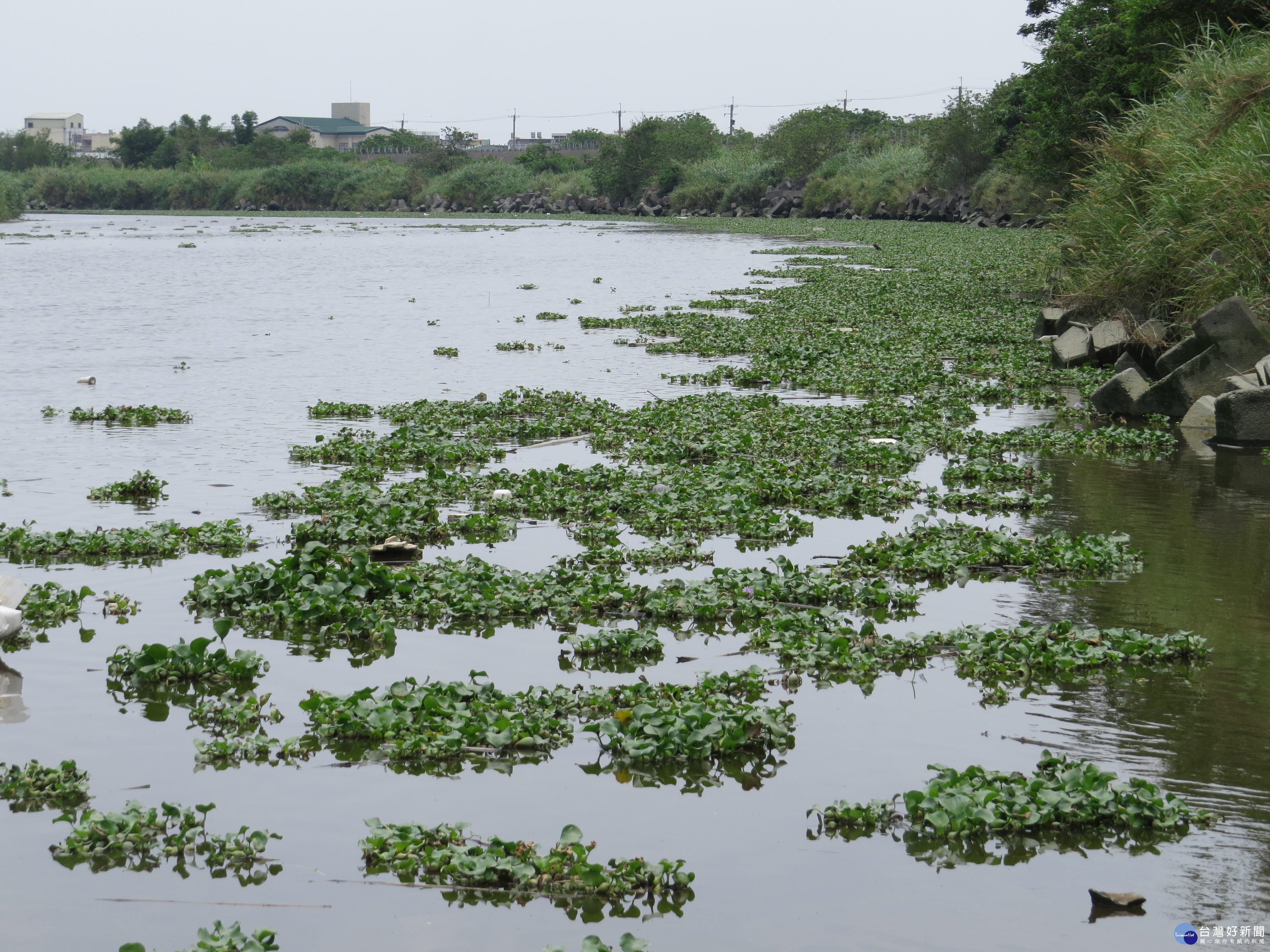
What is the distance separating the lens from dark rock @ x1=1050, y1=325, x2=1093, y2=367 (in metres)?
19.3

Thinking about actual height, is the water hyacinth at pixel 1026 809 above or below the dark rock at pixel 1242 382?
below

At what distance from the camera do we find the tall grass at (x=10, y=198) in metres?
98.4

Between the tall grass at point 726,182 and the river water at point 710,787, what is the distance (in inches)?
3993

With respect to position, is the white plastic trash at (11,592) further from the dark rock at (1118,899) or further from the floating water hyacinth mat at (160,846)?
the dark rock at (1118,899)

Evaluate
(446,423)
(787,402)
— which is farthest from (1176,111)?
(446,423)

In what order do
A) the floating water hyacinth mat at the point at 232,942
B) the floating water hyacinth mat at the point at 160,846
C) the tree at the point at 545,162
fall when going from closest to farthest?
1. the floating water hyacinth mat at the point at 232,942
2. the floating water hyacinth mat at the point at 160,846
3. the tree at the point at 545,162

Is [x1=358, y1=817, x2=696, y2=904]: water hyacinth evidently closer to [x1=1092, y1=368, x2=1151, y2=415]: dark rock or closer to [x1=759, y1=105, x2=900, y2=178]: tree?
[x1=1092, y1=368, x2=1151, y2=415]: dark rock

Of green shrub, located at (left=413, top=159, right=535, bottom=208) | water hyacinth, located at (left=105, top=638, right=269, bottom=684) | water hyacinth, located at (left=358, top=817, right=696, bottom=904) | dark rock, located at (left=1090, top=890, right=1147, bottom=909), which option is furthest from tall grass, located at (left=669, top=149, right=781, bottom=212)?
dark rock, located at (left=1090, top=890, right=1147, bottom=909)

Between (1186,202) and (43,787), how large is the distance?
58.1 ft

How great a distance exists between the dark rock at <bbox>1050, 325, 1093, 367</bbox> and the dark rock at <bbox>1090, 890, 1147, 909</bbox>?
1539cm

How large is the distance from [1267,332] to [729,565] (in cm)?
894

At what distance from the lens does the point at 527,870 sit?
16.3ft

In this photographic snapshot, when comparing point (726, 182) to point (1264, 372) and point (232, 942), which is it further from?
point (232, 942)

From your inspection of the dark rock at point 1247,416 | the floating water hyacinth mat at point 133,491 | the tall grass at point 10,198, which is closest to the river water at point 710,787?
the floating water hyacinth mat at point 133,491
